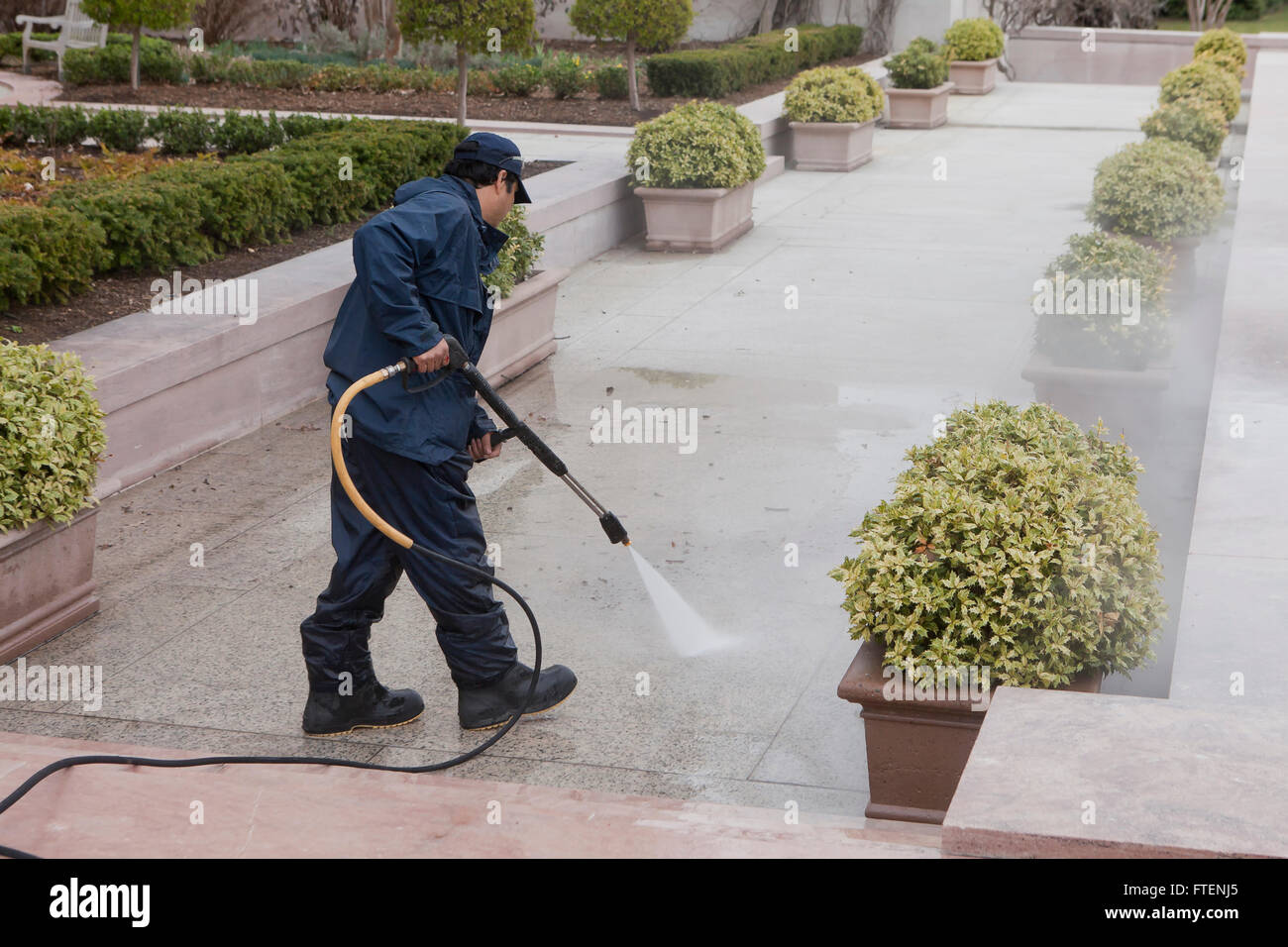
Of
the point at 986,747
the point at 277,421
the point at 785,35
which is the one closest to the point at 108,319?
the point at 277,421

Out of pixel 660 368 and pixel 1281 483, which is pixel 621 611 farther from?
pixel 660 368

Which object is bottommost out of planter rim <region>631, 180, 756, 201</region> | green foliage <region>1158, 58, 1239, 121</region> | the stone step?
the stone step

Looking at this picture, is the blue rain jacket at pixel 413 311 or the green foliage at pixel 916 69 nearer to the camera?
the blue rain jacket at pixel 413 311

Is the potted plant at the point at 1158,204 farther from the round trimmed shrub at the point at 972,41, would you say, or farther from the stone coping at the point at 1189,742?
the round trimmed shrub at the point at 972,41

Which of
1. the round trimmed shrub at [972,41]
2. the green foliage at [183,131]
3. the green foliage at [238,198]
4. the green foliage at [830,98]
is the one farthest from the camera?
the round trimmed shrub at [972,41]

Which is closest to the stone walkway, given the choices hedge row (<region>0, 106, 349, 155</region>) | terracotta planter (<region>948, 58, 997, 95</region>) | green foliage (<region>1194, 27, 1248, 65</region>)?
hedge row (<region>0, 106, 349, 155</region>)

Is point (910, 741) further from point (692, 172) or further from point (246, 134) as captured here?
point (246, 134)

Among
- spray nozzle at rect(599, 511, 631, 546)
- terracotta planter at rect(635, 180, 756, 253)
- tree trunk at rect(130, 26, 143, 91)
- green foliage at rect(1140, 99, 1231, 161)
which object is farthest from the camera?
tree trunk at rect(130, 26, 143, 91)

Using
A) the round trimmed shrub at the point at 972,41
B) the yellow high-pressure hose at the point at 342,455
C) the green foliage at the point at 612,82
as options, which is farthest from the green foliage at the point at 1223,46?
the yellow high-pressure hose at the point at 342,455

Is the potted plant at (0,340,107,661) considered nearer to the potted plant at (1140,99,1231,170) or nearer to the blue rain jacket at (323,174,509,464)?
the blue rain jacket at (323,174,509,464)

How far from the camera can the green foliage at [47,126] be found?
12.4 m

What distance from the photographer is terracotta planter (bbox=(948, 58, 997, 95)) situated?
930 inches

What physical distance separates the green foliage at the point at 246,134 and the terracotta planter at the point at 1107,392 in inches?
298
